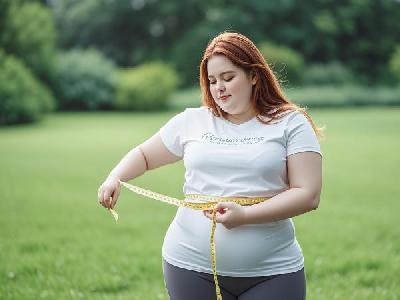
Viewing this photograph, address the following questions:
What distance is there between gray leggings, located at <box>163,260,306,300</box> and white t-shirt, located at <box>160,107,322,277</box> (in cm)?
3

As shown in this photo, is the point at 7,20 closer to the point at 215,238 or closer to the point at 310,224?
the point at 310,224

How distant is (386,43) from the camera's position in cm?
4469

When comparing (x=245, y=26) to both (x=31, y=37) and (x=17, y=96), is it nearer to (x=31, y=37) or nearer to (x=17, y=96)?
(x=31, y=37)

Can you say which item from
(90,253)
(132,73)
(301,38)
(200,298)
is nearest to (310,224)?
(90,253)

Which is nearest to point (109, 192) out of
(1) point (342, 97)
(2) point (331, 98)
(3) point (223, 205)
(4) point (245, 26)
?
(3) point (223, 205)

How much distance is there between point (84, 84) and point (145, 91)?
2974 mm

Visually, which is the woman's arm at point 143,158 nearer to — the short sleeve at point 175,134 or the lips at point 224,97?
the short sleeve at point 175,134

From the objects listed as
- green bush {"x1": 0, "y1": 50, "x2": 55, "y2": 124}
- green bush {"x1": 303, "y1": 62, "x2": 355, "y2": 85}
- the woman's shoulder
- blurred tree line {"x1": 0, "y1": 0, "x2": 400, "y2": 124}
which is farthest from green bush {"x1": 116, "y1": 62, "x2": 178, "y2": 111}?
the woman's shoulder

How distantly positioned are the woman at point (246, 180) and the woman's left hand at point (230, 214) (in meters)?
0.03

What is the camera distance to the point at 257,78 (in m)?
2.45

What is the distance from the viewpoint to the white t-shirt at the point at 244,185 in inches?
A: 91.6

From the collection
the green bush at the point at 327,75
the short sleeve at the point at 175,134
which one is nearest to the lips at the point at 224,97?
the short sleeve at the point at 175,134

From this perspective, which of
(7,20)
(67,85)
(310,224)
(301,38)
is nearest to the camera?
(310,224)

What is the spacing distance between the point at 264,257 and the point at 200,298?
12.3 inches
